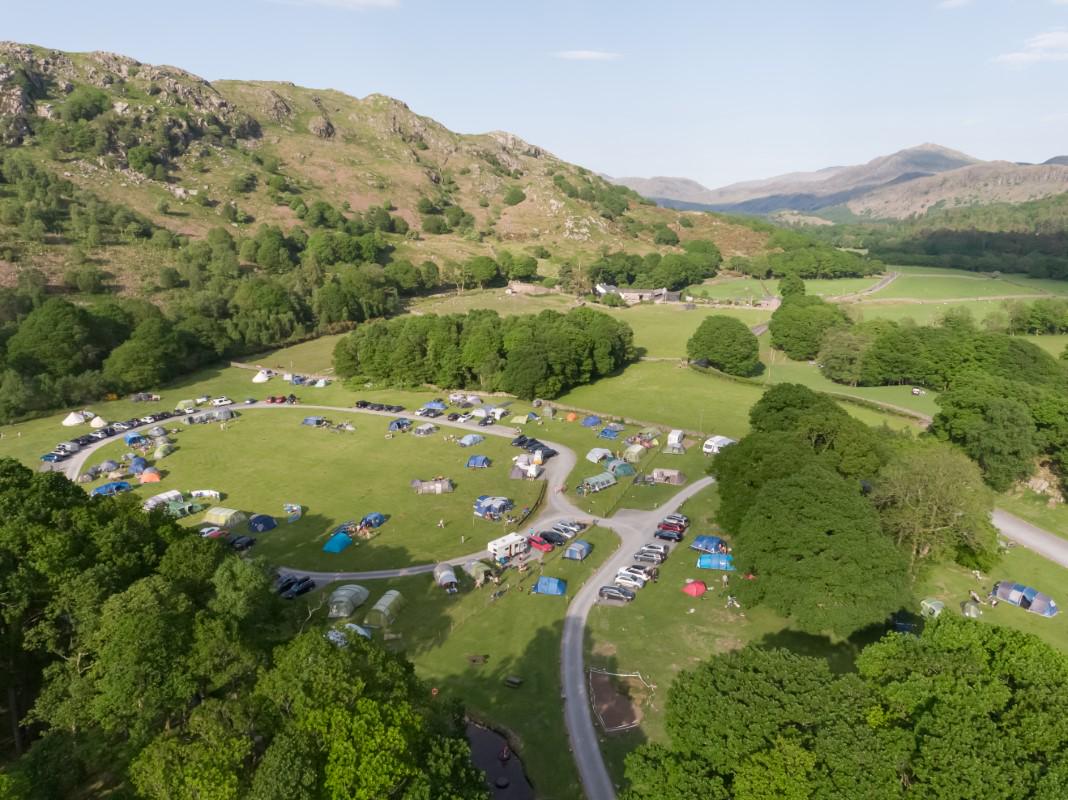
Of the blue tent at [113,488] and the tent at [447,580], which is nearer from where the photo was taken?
the tent at [447,580]

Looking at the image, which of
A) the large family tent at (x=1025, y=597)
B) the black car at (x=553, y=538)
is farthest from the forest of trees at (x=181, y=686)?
the large family tent at (x=1025, y=597)

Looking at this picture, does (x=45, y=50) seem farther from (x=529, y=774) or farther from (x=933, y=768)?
(x=933, y=768)

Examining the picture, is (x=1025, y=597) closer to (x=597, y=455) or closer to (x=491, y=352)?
(x=597, y=455)

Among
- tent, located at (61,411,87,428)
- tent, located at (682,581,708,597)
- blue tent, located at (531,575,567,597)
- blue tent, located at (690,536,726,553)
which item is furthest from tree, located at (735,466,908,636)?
tent, located at (61,411,87,428)

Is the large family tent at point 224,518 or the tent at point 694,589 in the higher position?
the large family tent at point 224,518

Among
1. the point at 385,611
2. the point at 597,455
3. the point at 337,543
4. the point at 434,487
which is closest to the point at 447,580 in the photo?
the point at 385,611

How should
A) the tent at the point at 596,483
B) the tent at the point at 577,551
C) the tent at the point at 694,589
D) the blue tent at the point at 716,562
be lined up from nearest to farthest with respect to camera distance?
1. the tent at the point at 694,589
2. the blue tent at the point at 716,562
3. the tent at the point at 577,551
4. the tent at the point at 596,483

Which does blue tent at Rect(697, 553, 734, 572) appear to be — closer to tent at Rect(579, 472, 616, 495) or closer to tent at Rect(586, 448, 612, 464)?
tent at Rect(579, 472, 616, 495)

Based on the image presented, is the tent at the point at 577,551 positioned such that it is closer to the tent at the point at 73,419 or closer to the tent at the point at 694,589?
the tent at the point at 694,589
